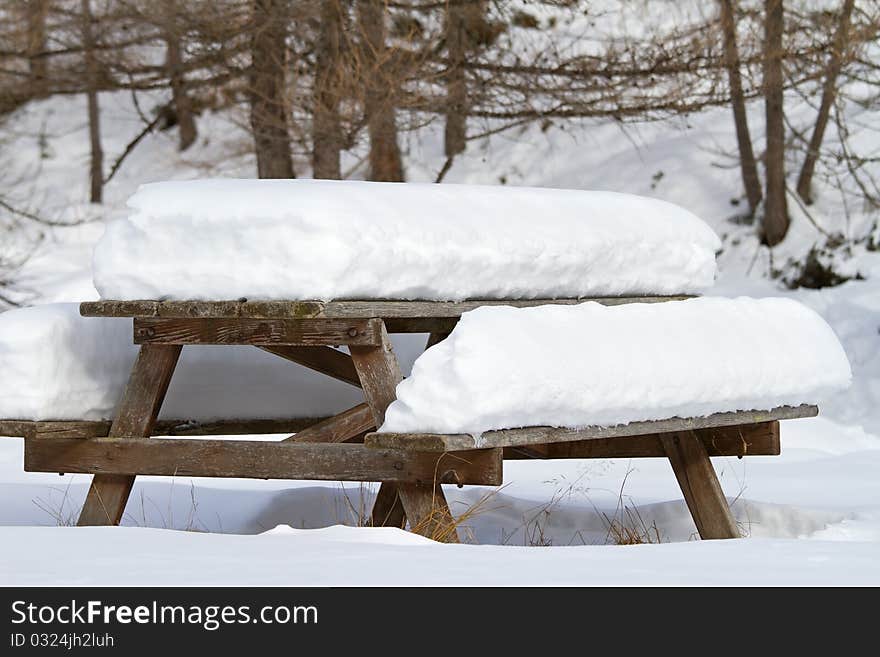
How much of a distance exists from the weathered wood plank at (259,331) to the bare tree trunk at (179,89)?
5.91 meters

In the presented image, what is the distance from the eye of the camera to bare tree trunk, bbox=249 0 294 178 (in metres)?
10.0

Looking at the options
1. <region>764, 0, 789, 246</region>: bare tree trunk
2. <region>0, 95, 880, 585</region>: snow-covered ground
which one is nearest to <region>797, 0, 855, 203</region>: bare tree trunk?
<region>0, 95, 880, 585</region>: snow-covered ground

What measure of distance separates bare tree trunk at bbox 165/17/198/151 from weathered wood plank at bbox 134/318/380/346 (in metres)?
5.91

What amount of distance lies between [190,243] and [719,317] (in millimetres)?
1972

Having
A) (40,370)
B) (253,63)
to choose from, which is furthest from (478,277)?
(253,63)

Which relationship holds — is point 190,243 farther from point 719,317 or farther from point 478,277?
point 719,317

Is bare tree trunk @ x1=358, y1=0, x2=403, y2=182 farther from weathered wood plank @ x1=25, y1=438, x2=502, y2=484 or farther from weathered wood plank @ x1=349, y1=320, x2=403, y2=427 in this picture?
weathered wood plank @ x1=349, y1=320, x2=403, y2=427

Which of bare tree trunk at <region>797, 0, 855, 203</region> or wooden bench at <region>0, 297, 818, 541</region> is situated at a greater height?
bare tree trunk at <region>797, 0, 855, 203</region>

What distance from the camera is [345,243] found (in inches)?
162

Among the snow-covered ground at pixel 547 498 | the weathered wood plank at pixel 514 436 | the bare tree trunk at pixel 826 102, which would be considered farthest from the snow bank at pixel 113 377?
the bare tree trunk at pixel 826 102

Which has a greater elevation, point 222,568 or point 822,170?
point 822,170

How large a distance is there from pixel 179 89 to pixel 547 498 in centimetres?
612

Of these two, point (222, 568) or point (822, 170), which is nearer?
point (222, 568)

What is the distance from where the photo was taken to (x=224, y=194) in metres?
4.34
